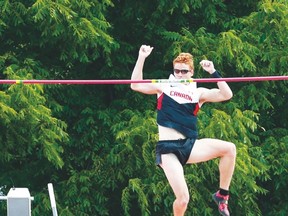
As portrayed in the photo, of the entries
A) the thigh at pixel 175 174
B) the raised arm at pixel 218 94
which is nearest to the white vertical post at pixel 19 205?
the thigh at pixel 175 174

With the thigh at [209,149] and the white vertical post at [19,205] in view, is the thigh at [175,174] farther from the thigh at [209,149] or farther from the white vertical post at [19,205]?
the white vertical post at [19,205]

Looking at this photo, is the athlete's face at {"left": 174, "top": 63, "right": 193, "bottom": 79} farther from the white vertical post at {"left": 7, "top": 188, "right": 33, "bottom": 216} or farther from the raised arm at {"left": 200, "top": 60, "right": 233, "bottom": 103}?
the white vertical post at {"left": 7, "top": 188, "right": 33, "bottom": 216}

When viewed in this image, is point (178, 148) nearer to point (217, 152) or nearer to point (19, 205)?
point (217, 152)

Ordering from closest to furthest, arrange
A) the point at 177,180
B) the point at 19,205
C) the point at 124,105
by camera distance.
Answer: the point at 19,205
the point at 177,180
the point at 124,105

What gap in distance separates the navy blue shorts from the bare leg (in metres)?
0.03

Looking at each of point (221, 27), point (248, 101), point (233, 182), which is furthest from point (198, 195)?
point (221, 27)

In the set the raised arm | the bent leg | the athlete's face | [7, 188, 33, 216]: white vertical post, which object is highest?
the athlete's face

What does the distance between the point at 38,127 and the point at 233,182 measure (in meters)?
2.02

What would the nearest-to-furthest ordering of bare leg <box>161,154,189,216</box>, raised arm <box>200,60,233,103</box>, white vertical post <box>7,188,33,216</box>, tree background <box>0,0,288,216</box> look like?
white vertical post <box>7,188,33,216</box>, bare leg <box>161,154,189,216</box>, raised arm <box>200,60,233,103</box>, tree background <box>0,0,288,216</box>

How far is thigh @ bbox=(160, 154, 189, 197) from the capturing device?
830 centimetres

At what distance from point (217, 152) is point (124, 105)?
5492 mm

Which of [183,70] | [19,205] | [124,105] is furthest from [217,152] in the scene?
[124,105]

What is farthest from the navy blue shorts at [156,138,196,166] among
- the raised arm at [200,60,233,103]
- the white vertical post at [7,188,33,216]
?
the white vertical post at [7,188,33,216]

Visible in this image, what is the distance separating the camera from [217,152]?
8398 mm
